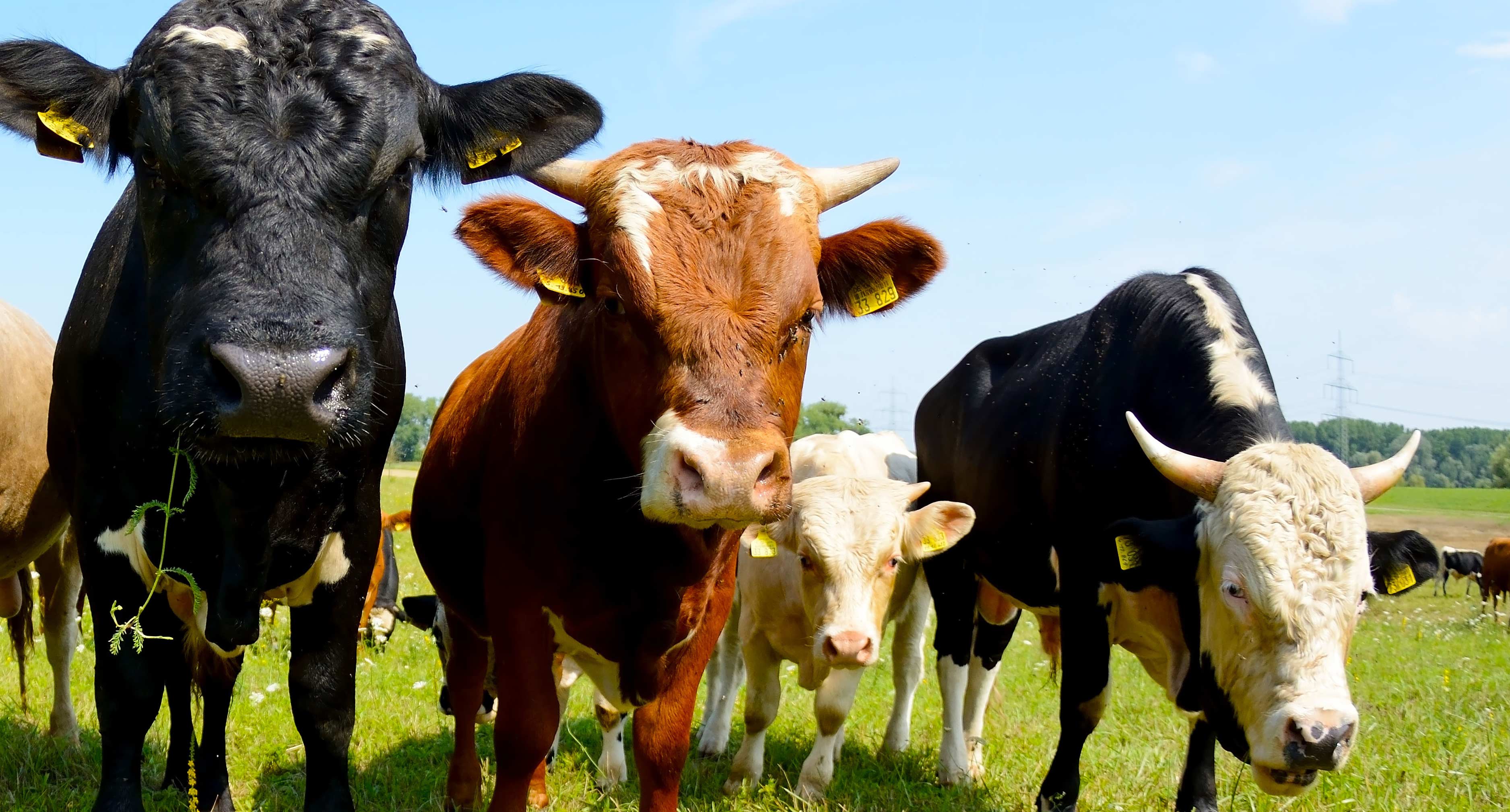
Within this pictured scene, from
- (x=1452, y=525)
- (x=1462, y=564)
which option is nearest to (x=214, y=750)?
(x=1462, y=564)

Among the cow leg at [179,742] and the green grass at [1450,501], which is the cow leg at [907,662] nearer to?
the cow leg at [179,742]

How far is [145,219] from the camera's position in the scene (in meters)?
3.33

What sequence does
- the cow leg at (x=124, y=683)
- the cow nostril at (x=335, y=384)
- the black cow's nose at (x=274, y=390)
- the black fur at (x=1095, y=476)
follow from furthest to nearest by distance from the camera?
the black fur at (x=1095, y=476)
the cow leg at (x=124, y=683)
the cow nostril at (x=335, y=384)
the black cow's nose at (x=274, y=390)

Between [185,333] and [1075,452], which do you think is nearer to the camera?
[185,333]

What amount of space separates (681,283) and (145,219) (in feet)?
5.11

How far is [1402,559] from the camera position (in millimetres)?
4586

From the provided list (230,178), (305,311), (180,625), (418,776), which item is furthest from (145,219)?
(418,776)

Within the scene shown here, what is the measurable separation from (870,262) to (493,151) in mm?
1391

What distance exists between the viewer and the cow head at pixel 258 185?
2.87m

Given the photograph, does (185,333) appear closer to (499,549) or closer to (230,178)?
(230,178)

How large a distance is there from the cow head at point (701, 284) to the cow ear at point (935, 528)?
183 centimetres

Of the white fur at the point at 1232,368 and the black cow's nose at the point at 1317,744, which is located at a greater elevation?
the white fur at the point at 1232,368

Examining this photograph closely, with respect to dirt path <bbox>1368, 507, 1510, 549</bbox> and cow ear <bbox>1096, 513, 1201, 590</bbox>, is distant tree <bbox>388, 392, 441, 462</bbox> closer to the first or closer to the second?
dirt path <bbox>1368, 507, 1510, 549</bbox>

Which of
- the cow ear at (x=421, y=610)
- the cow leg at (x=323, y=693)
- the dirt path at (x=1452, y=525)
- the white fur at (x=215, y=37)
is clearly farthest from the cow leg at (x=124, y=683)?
the dirt path at (x=1452, y=525)
